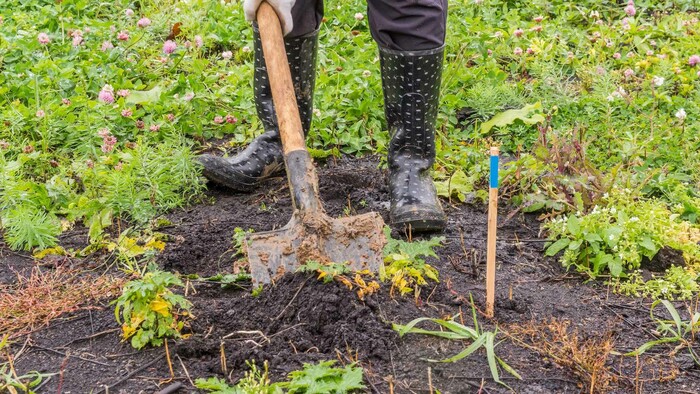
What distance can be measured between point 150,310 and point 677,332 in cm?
165

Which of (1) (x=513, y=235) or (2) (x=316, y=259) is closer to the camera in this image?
(2) (x=316, y=259)

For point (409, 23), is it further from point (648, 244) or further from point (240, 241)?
point (648, 244)

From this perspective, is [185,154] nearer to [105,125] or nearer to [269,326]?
[105,125]

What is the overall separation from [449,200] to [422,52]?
2.35 ft

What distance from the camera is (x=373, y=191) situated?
3.92 meters

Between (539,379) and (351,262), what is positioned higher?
(351,262)

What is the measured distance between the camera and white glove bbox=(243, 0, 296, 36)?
341 cm

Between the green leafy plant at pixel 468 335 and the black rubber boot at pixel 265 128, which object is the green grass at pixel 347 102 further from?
the green leafy plant at pixel 468 335

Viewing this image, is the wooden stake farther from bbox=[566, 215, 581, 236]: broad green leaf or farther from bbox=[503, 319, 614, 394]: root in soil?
bbox=[566, 215, 581, 236]: broad green leaf

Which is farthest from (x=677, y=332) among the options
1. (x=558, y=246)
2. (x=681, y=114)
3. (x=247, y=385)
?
(x=681, y=114)

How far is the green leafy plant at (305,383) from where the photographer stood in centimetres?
228

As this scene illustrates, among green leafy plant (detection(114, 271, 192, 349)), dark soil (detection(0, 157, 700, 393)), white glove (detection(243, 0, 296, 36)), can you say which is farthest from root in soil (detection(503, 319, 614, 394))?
white glove (detection(243, 0, 296, 36))

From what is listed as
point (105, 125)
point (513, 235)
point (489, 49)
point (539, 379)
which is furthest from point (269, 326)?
point (489, 49)

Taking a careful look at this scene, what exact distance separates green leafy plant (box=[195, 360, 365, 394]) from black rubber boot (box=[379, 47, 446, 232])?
1.16m
